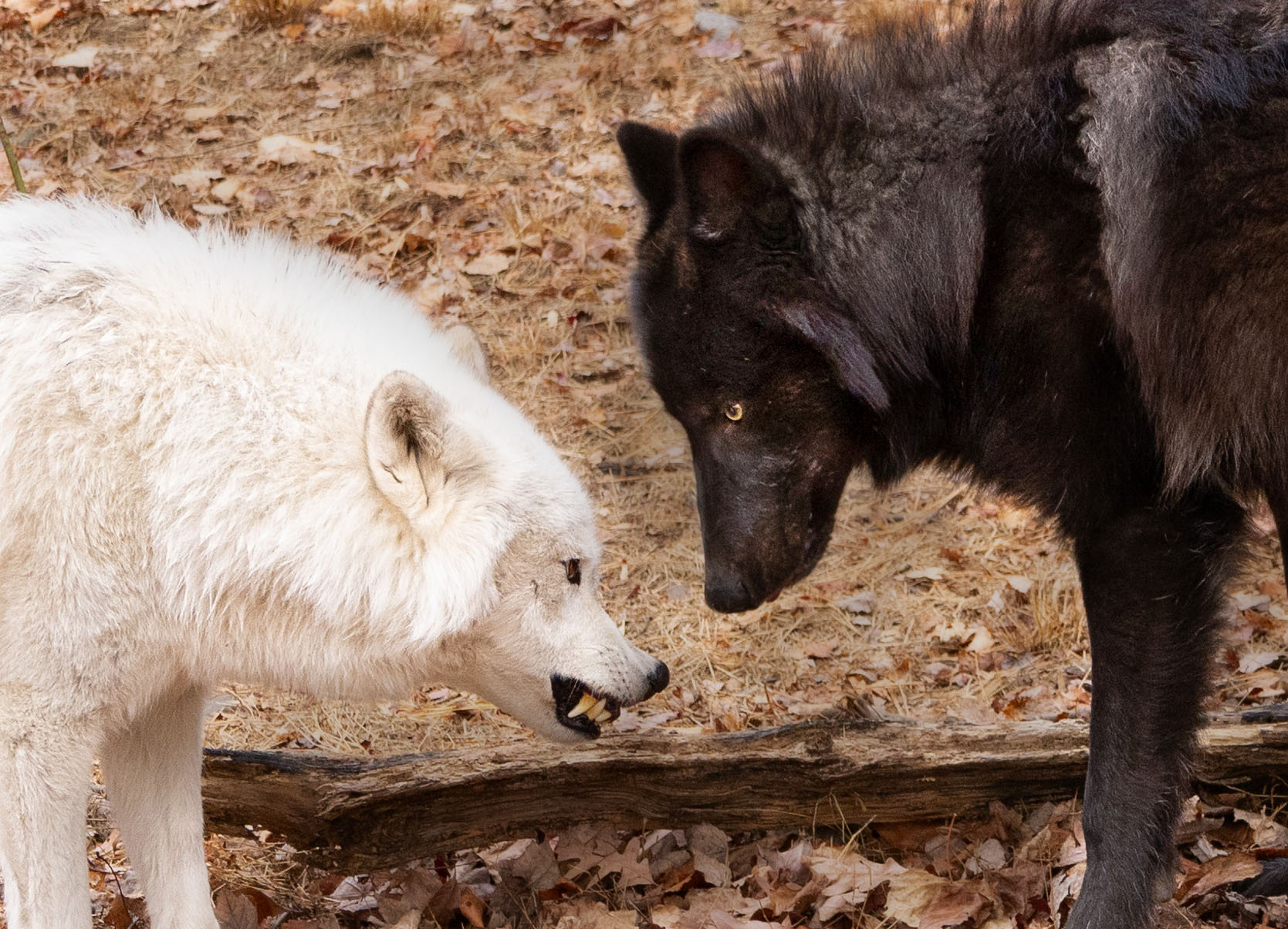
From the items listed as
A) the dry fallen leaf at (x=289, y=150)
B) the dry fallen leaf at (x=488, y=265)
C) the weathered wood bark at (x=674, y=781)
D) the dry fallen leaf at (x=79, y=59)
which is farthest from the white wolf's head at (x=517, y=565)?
the dry fallen leaf at (x=79, y=59)

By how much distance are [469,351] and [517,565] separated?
82cm

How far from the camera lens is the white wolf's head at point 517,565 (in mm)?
3033

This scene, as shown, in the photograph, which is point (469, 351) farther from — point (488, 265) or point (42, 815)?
point (488, 265)

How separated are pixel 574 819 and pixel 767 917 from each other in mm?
719

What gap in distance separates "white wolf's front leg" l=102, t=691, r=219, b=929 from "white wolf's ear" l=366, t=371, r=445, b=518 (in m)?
1.00

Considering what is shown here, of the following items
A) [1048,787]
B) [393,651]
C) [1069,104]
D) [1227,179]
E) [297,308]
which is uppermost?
[1069,104]

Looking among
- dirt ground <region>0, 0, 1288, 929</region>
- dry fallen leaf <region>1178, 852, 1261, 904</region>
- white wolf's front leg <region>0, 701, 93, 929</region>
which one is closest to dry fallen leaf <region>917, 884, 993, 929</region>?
dirt ground <region>0, 0, 1288, 929</region>

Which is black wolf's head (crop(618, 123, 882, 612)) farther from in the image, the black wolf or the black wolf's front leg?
the black wolf's front leg

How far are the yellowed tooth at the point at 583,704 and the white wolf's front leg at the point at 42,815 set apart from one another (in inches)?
50.4

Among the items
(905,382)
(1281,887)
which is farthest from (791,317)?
(1281,887)

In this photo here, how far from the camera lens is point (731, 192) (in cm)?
328

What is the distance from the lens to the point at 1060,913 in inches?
137

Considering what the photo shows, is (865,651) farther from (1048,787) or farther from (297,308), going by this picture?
(297,308)

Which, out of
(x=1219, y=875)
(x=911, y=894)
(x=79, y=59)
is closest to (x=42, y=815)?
(x=911, y=894)
